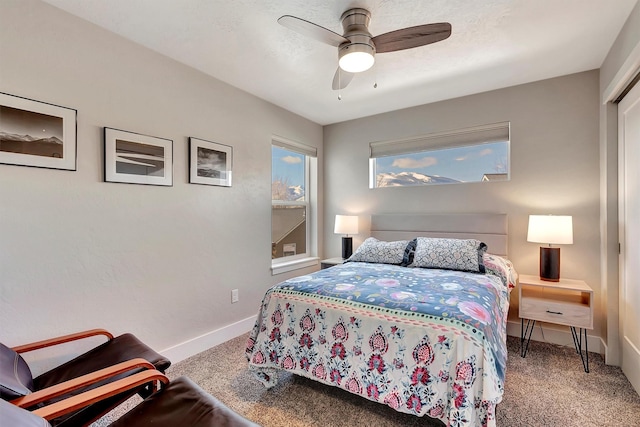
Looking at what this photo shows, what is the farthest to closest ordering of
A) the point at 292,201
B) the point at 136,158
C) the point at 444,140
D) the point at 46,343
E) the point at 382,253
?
the point at 292,201 → the point at 444,140 → the point at 382,253 → the point at 136,158 → the point at 46,343

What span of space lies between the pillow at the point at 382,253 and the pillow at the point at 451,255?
152 mm

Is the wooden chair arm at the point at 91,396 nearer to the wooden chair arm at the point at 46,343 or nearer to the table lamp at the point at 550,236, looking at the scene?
the wooden chair arm at the point at 46,343

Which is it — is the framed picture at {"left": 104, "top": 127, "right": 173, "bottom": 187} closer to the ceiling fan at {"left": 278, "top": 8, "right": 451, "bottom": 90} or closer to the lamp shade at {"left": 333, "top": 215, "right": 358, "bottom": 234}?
the ceiling fan at {"left": 278, "top": 8, "right": 451, "bottom": 90}

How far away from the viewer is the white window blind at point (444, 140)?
3.15 metres

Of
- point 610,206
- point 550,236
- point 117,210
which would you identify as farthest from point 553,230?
point 117,210

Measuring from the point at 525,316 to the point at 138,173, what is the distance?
11.0ft

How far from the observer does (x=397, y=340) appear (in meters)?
1.61

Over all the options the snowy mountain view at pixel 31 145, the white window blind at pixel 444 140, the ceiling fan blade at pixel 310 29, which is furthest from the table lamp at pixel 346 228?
the snowy mountain view at pixel 31 145

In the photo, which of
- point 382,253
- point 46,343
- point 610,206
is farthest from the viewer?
point 382,253

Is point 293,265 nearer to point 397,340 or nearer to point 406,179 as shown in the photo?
point 406,179

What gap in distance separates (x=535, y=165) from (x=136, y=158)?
3.56 metres

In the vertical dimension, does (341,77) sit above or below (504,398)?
above

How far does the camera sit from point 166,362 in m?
1.58

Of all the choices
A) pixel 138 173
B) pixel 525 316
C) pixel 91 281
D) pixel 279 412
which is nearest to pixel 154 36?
pixel 138 173
